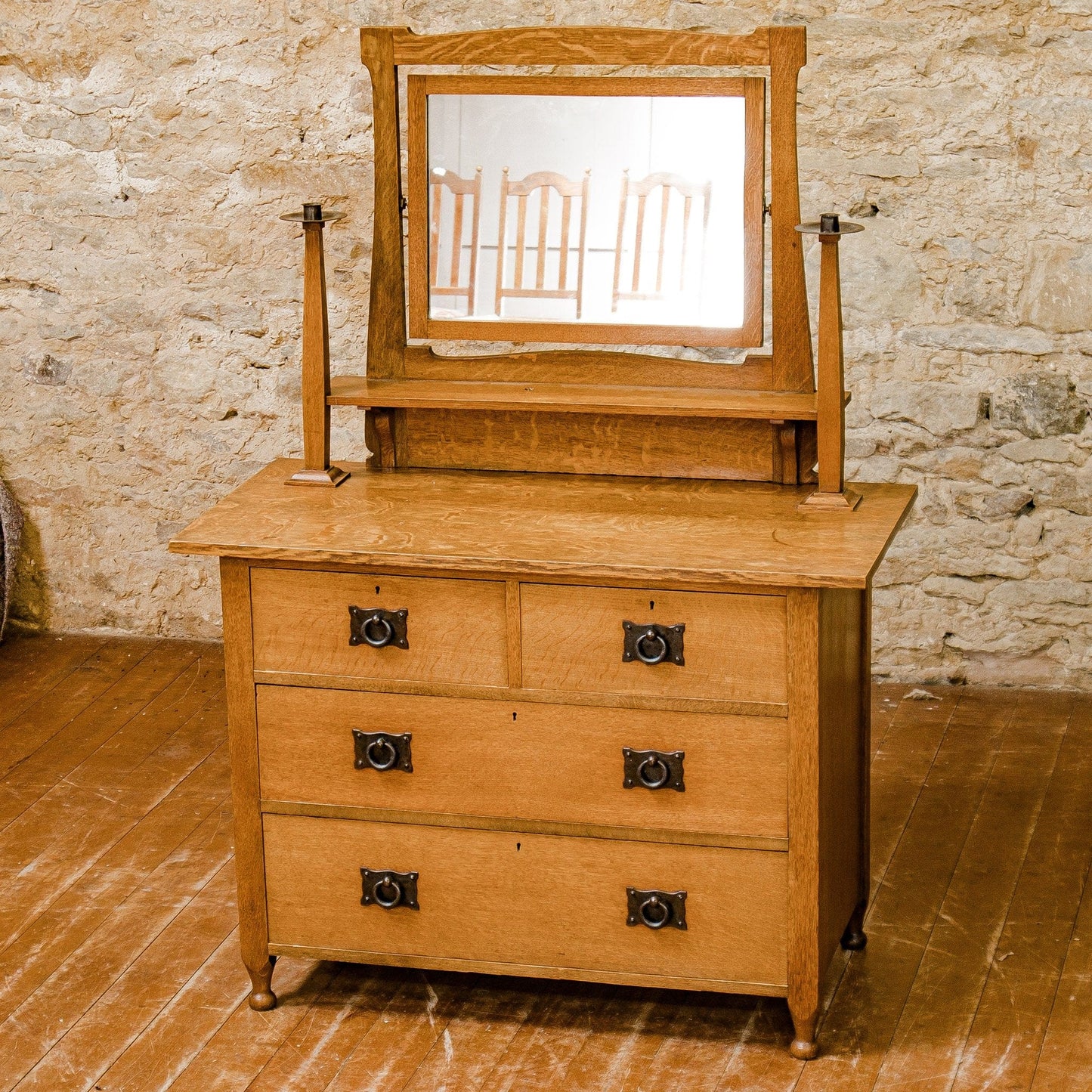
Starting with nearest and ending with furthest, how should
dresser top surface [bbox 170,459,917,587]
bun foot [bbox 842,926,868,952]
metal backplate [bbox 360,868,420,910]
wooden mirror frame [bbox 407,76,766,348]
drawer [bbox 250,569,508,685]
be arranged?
dresser top surface [bbox 170,459,917,587], drawer [bbox 250,569,508,685], metal backplate [bbox 360,868,420,910], wooden mirror frame [bbox 407,76,766,348], bun foot [bbox 842,926,868,952]

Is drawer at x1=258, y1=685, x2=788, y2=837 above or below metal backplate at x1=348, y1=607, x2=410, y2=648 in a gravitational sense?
below

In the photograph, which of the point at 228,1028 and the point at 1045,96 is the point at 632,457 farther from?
the point at 1045,96

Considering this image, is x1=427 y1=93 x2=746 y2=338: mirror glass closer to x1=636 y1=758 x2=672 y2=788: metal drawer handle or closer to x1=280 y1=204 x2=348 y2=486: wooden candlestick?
x1=280 y1=204 x2=348 y2=486: wooden candlestick

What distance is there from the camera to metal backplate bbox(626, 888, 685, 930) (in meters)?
2.69

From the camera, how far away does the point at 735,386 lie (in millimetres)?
2977

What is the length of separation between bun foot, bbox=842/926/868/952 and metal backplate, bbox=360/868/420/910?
2.74 feet

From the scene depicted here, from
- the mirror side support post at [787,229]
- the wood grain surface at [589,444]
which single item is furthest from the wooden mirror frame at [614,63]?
the wood grain surface at [589,444]

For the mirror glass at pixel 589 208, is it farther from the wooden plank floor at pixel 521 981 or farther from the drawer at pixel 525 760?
the wooden plank floor at pixel 521 981

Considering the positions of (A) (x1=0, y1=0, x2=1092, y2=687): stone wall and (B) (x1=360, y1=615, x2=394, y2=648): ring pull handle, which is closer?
(B) (x1=360, y1=615, x2=394, y2=648): ring pull handle

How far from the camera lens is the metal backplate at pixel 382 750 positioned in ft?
8.96

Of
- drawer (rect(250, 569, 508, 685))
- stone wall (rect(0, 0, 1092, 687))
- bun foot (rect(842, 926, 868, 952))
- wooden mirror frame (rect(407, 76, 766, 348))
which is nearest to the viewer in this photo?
drawer (rect(250, 569, 508, 685))

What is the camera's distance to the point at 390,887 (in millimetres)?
2795

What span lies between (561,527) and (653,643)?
A: 269mm

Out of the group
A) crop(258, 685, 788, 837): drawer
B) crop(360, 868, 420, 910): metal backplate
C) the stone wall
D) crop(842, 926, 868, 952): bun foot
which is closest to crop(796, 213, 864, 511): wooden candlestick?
crop(258, 685, 788, 837): drawer
